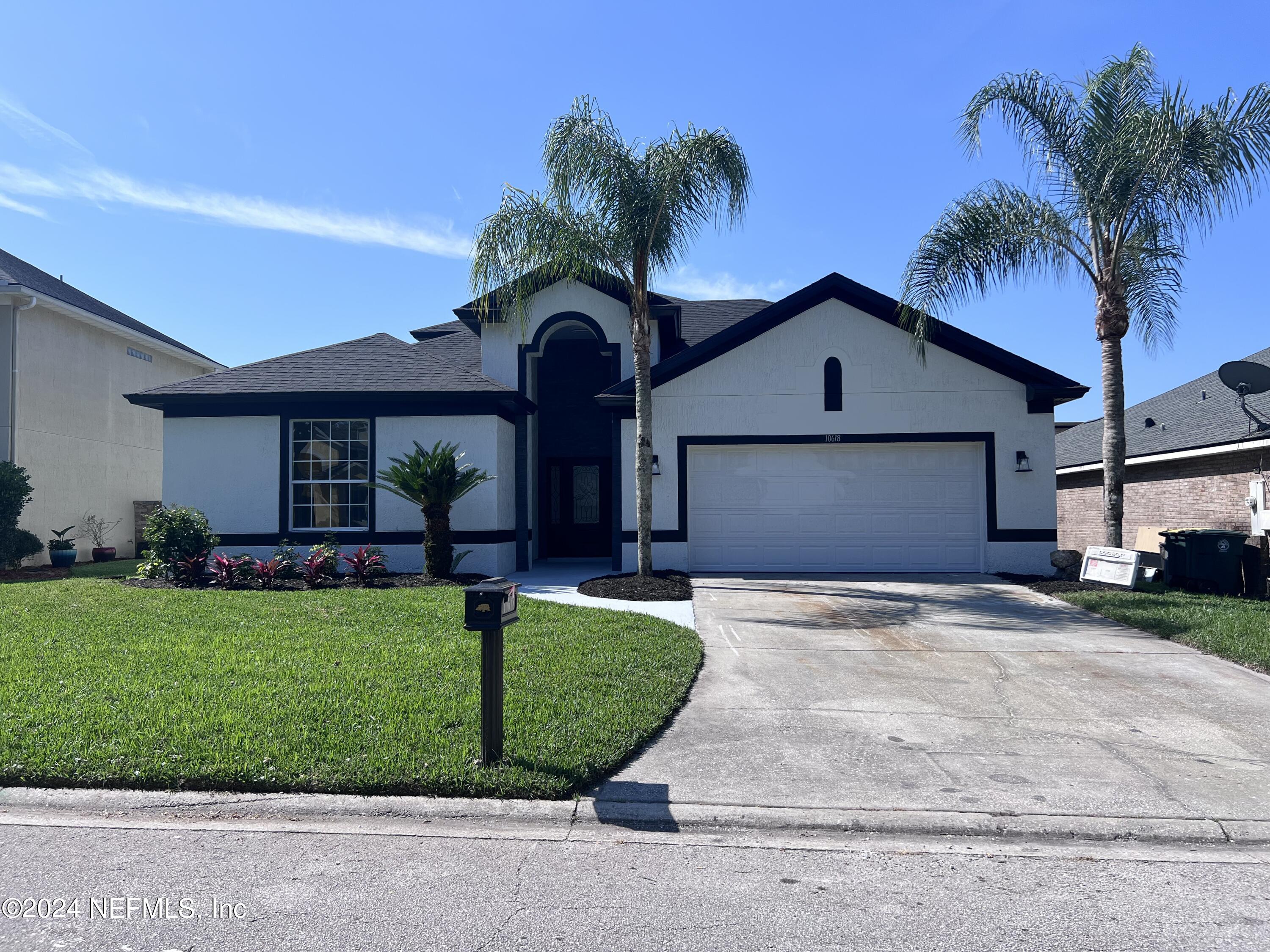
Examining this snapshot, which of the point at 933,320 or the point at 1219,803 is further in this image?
the point at 933,320

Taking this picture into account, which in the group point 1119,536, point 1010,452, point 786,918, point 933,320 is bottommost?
point 786,918

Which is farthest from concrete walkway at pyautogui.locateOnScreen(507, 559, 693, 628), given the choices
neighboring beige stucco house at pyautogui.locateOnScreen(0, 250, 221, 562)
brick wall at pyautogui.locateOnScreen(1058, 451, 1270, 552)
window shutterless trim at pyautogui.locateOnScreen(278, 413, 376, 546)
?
neighboring beige stucco house at pyautogui.locateOnScreen(0, 250, 221, 562)

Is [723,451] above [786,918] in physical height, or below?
above

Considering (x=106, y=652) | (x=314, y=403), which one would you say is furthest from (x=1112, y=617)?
(x=314, y=403)

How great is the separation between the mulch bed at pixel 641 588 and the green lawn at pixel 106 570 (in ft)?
27.9

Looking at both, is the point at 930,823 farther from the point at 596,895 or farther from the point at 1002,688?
the point at 1002,688

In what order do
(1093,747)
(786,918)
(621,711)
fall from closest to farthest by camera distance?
(786,918)
(1093,747)
(621,711)

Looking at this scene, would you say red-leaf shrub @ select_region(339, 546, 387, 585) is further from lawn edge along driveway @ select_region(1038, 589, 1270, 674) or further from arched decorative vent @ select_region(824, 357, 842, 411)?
lawn edge along driveway @ select_region(1038, 589, 1270, 674)

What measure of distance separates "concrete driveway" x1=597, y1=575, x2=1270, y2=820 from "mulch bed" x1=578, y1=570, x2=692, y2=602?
1.70 m

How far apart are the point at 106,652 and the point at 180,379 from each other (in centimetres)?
1939

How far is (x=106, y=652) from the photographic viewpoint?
7676 mm

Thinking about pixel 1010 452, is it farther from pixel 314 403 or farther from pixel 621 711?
pixel 314 403

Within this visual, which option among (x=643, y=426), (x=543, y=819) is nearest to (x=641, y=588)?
(x=643, y=426)

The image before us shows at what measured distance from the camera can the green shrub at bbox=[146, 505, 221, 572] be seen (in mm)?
13305
